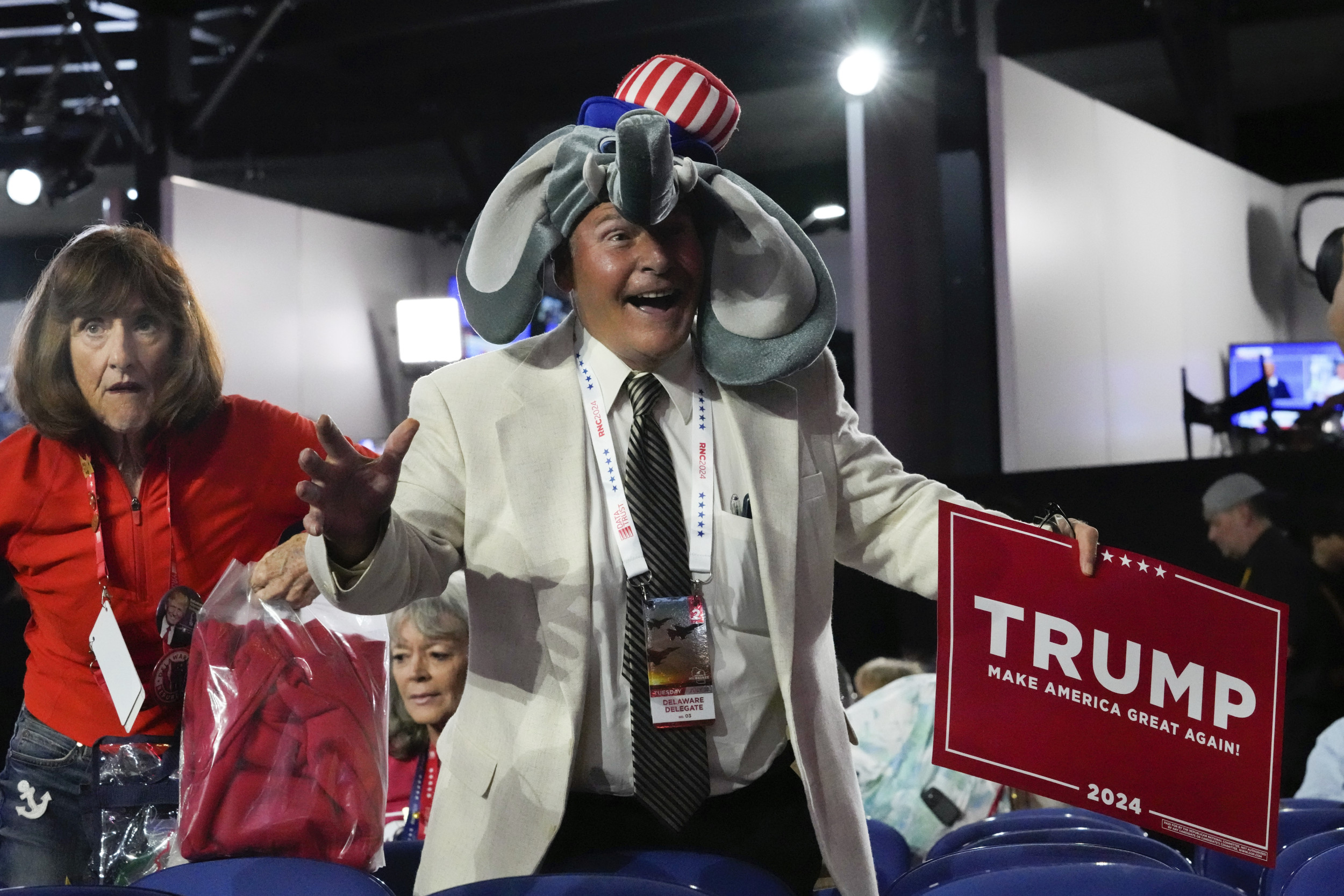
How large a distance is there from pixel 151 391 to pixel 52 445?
189 mm

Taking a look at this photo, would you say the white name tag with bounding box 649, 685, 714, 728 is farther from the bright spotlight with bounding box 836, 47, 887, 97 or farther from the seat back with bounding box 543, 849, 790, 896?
the bright spotlight with bounding box 836, 47, 887, 97

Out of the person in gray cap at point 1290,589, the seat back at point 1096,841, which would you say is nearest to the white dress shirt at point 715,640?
the seat back at point 1096,841

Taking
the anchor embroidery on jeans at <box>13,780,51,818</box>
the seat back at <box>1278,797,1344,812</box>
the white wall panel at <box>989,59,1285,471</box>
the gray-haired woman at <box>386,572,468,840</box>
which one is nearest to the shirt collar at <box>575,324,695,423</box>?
the anchor embroidery on jeans at <box>13,780,51,818</box>

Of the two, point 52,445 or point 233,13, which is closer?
point 52,445

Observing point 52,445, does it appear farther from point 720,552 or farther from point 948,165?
point 948,165

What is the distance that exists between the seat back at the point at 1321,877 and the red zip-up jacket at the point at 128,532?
A: 148 centimetres

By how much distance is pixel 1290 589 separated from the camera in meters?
4.58

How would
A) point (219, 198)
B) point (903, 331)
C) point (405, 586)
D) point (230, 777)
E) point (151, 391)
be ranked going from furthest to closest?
point (219, 198) → point (903, 331) → point (151, 391) → point (230, 777) → point (405, 586)

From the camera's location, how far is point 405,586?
59.5 inches

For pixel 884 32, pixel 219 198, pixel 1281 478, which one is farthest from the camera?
pixel 219 198

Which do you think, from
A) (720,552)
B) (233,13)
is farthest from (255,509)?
(233,13)

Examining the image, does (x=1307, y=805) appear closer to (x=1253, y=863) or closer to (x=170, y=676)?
(x=1253, y=863)

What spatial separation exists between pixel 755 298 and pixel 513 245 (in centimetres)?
32

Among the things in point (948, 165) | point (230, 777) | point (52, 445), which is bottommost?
point (230, 777)
